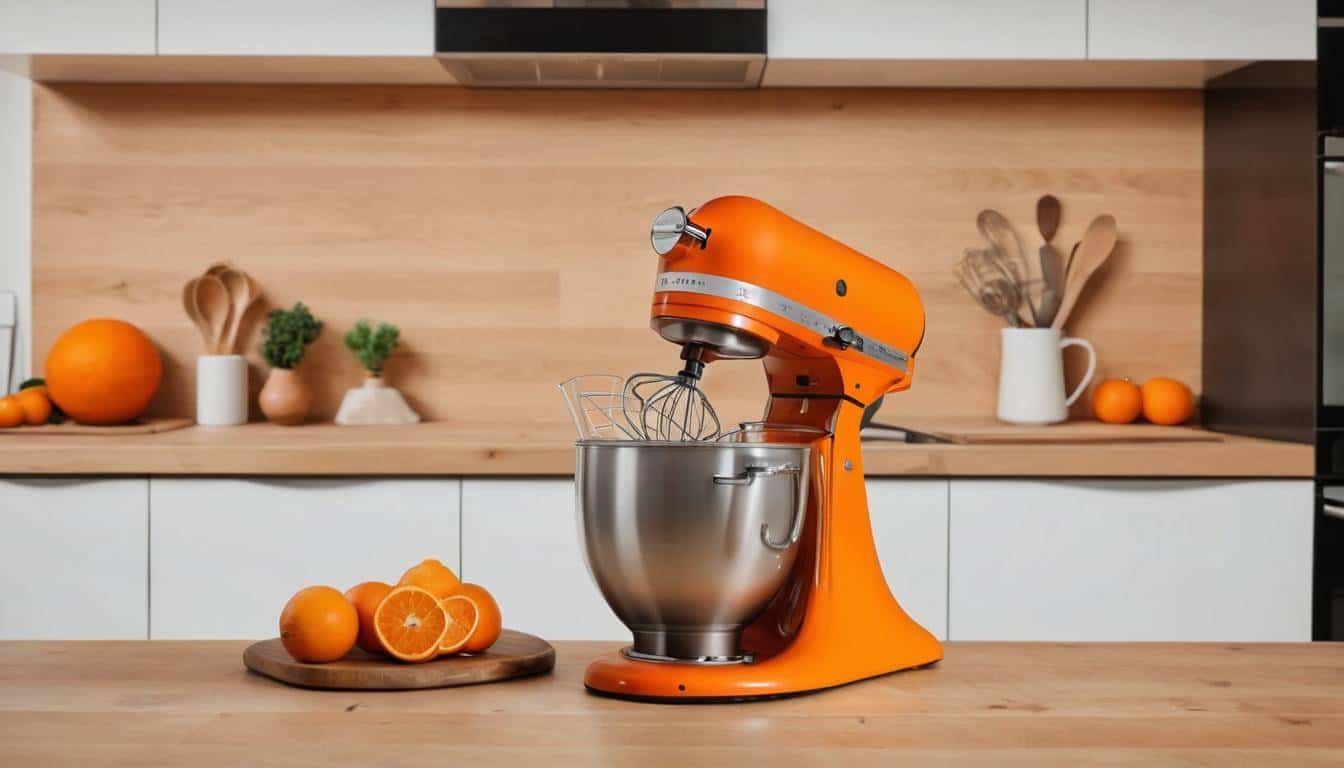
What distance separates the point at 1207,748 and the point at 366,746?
52cm

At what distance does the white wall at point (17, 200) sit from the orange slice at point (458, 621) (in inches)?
78.2

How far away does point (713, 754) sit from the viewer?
31.3 inches

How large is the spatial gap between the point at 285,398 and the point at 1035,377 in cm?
144

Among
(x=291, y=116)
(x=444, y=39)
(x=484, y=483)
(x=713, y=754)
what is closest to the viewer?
(x=713, y=754)

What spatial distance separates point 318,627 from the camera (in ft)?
3.18

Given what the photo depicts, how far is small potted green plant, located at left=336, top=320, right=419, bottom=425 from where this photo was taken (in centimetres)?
253

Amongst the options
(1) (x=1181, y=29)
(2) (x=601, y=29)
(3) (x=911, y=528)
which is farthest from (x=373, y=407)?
(1) (x=1181, y=29)

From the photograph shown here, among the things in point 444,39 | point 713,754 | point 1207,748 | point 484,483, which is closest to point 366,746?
point 713,754

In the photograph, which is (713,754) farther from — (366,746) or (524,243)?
(524,243)

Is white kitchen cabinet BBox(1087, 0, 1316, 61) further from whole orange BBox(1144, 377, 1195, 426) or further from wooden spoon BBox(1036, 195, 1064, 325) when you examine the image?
whole orange BBox(1144, 377, 1195, 426)

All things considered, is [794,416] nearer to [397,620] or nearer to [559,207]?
[397,620]

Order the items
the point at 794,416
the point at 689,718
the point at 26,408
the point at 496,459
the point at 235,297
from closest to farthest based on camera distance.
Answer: the point at 689,718, the point at 794,416, the point at 496,459, the point at 26,408, the point at 235,297

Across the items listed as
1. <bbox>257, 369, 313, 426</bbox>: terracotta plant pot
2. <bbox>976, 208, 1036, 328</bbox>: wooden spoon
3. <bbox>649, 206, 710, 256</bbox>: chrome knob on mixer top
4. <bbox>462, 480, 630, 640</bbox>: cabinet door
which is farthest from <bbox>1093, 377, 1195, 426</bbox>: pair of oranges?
<bbox>649, 206, 710, 256</bbox>: chrome knob on mixer top

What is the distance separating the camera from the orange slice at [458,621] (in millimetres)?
998
